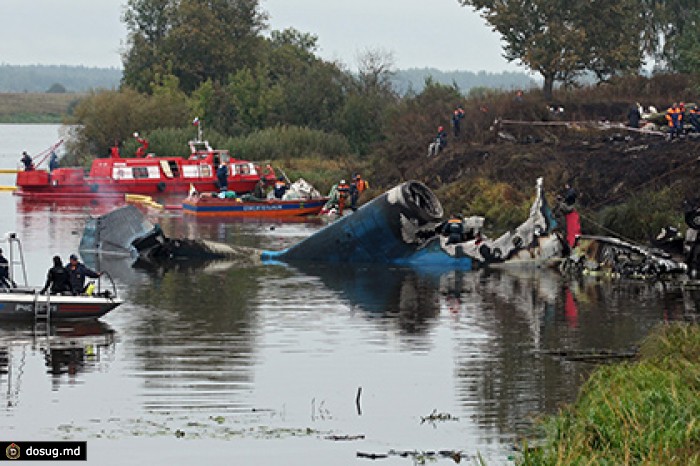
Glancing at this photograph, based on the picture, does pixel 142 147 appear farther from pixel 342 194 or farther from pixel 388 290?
pixel 388 290

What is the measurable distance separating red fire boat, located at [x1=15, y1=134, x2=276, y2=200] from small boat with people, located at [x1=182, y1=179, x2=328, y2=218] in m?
8.98

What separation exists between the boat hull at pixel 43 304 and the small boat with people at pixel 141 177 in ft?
142

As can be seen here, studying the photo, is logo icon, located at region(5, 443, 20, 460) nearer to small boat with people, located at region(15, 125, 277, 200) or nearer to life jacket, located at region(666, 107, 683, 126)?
life jacket, located at region(666, 107, 683, 126)

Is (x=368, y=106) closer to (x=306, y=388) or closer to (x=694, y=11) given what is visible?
(x=694, y=11)

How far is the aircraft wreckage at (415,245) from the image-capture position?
43750mm

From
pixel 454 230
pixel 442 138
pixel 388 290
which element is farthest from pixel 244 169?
pixel 388 290

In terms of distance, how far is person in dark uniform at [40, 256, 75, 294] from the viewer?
31.8m

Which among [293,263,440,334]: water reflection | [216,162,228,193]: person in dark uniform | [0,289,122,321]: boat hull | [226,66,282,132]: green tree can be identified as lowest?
[293,263,440,334]: water reflection

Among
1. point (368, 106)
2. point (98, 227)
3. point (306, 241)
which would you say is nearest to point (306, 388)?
point (306, 241)

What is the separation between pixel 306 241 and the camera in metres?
48.8

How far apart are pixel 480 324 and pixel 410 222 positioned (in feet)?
34.9

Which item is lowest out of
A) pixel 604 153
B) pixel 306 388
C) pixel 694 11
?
pixel 306 388

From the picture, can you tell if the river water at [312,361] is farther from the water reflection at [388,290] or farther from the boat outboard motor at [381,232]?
the boat outboard motor at [381,232]

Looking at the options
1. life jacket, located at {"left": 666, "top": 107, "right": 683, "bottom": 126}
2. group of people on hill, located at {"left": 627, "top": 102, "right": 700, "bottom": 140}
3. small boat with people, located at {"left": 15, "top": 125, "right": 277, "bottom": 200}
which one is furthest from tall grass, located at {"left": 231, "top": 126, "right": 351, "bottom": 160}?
life jacket, located at {"left": 666, "top": 107, "right": 683, "bottom": 126}
